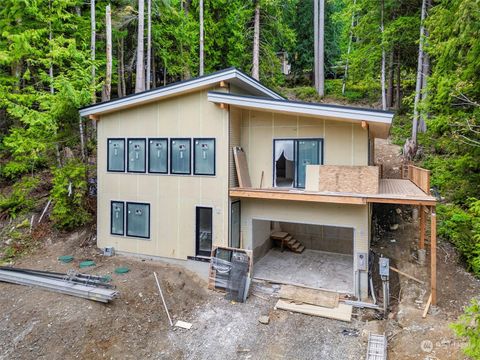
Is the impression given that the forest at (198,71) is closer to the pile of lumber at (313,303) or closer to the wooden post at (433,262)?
the wooden post at (433,262)

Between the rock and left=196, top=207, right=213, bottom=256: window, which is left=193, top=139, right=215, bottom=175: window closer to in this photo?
left=196, top=207, right=213, bottom=256: window

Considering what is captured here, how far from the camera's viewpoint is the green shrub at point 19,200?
493 inches

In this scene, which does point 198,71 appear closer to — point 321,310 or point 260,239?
point 260,239

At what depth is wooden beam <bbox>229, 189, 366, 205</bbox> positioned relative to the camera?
27.1 feet

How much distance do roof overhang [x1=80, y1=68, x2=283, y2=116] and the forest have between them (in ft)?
4.76

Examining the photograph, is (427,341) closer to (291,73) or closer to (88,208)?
(88,208)

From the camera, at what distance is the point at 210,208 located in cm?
991

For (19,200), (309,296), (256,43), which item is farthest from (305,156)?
(256,43)

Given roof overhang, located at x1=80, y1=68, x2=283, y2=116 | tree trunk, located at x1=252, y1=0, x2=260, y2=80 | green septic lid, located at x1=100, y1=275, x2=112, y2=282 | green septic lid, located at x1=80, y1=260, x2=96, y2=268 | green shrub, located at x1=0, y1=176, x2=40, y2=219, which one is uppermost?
tree trunk, located at x1=252, y1=0, x2=260, y2=80

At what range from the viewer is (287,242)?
40.9 ft

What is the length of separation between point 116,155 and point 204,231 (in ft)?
14.3

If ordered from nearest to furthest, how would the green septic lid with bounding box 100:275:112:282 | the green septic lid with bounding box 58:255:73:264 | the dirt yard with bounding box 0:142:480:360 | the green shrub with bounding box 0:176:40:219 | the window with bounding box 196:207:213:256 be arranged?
the dirt yard with bounding box 0:142:480:360 < the green septic lid with bounding box 100:275:112:282 < the window with bounding box 196:207:213:256 < the green septic lid with bounding box 58:255:73:264 < the green shrub with bounding box 0:176:40:219

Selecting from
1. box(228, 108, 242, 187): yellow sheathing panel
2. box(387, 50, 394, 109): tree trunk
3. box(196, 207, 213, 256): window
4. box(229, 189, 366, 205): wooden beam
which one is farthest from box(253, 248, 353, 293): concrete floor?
box(387, 50, 394, 109): tree trunk

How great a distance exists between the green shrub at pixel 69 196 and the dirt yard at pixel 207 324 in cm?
240
